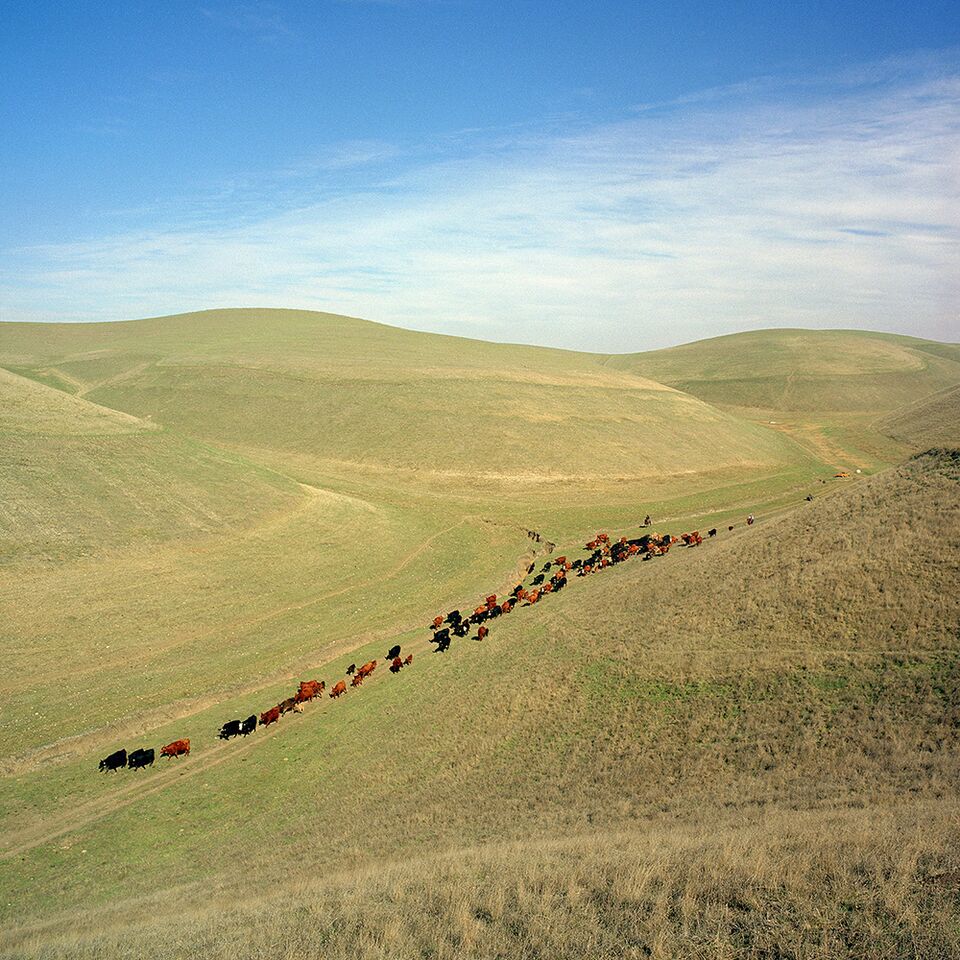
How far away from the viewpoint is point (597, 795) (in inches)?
685

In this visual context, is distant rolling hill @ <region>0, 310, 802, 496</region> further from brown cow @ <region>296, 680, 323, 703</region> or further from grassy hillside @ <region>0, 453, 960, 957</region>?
brown cow @ <region>296, 680, 323, 703</region>

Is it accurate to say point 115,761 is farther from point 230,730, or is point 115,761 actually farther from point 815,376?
point 815,376

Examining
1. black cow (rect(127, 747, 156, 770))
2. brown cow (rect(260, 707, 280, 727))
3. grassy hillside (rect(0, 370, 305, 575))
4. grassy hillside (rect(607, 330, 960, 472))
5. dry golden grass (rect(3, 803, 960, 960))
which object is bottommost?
black cow (rect(127, 747, 156, 770))

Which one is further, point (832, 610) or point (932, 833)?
point (832, 610)

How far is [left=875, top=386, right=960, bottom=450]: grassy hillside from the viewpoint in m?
80.2

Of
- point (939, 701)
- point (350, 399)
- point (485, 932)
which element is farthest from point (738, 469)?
point (485, 932)

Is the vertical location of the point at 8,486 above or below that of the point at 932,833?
above

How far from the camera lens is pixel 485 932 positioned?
10203mm

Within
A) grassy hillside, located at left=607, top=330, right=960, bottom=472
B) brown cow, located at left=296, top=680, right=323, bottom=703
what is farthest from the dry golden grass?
grassy hillside, located at left=607, top=330, right=960, bottom=472

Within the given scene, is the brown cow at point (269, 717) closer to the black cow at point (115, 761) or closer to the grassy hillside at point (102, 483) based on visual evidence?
the black cow at point (115, 761)

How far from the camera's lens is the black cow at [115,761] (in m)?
20.7

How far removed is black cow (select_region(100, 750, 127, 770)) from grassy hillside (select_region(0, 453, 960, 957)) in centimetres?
57

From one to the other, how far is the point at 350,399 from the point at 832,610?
68.6 m

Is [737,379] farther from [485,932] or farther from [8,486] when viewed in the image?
[485,932]
